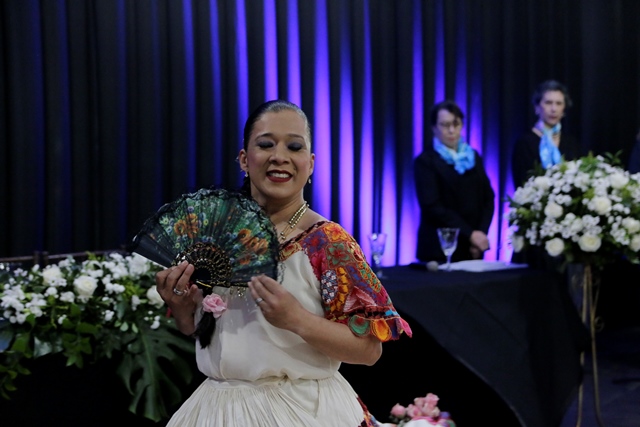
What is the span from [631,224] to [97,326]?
213 centimetres

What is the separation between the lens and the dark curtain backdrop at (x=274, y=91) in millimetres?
5012

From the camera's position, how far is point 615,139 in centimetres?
700

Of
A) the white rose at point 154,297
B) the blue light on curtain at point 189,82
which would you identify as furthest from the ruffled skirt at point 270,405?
the blue light on curtain at point 189,82

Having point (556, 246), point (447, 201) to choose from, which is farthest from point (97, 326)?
point (447, 201)

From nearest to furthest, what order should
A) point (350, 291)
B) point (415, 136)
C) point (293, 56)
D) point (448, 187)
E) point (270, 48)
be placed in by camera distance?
point (350, 291)
point (448, 187)
point (270, 48)
point (293, 56)
point (415, 136)

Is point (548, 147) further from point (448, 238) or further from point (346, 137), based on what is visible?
point (448, 238)

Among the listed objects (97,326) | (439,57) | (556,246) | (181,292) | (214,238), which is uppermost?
(439,57)

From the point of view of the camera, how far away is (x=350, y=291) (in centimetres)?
162

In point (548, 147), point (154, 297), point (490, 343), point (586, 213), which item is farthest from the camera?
point (548, 147)

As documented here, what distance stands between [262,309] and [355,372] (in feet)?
6.81

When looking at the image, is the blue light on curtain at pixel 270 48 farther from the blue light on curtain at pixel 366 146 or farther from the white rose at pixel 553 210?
the white rose at pixel 553 210

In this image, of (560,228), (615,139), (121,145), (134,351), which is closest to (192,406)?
(134,351)

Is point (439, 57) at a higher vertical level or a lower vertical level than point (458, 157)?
higher

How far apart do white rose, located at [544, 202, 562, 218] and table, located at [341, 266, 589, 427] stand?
27 cm
